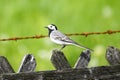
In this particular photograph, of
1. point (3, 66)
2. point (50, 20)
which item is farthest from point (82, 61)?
point (50, 20)

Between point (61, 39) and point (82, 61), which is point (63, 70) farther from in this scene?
point (61, 39)

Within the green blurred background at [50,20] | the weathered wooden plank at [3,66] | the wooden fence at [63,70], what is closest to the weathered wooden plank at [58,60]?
the wooden fence at [63,70]

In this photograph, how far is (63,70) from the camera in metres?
5.52

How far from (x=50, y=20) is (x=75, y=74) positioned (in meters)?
6.76

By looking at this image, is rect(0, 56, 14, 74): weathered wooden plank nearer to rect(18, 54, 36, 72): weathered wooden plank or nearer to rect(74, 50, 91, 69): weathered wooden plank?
rect(18, 54, 36, 72): weathered wooden plank

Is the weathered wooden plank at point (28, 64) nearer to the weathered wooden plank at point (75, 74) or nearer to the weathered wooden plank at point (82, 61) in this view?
the weathered wooden plank at point (75, 74)

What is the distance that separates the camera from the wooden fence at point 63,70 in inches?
210

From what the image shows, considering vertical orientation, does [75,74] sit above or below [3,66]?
below

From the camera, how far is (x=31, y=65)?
5.50m

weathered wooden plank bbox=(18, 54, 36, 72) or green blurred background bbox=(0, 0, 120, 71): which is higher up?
weathered wooden plank bbox=(18, 54, 36, 72)

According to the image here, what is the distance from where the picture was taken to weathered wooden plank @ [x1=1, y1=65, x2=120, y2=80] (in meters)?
5.31

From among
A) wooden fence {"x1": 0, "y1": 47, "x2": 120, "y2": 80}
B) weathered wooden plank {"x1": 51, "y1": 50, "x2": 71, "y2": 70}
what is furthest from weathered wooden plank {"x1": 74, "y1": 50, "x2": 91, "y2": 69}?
weathered wooden plank {"x1": 51, "y1": 50, "x2": 71, "y2": 70}

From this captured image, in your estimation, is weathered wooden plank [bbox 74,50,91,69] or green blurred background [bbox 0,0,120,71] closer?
weathered wooden plank [bbox 74,50,91,69]

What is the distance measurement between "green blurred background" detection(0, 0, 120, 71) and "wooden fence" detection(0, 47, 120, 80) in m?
6.06
